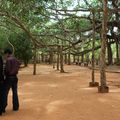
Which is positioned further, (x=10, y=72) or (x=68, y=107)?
(x=68, y=107)

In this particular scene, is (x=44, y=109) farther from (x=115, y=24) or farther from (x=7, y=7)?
(x=115, y=24)

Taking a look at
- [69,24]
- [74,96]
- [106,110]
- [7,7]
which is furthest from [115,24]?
[106,110]

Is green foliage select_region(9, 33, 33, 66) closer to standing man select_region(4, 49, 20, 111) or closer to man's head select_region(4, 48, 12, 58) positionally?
man's head select_region(4, 48, 12, 58)

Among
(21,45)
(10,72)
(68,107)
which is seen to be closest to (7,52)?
(10,72)

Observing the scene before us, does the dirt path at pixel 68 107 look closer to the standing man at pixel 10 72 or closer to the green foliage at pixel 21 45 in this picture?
the standing man at pixel 10 72

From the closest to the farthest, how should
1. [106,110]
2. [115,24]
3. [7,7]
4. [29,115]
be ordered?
1. [29,115]
2. [106,110]
3. [7,7]
4. [115,24]

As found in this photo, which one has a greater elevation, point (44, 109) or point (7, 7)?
point (7, 7)

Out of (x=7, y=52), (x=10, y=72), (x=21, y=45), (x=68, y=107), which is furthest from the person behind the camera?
(x=21, y=45)

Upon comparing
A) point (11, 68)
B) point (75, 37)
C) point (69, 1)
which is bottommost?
point (11, 68)

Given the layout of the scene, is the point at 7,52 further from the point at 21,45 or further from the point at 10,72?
the point at 21,45

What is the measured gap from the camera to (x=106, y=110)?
10.2 metres

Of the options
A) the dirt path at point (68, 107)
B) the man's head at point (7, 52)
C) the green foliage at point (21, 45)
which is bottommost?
the dirt path at point (68, 107)

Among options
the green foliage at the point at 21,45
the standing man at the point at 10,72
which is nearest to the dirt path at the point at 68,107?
the standing man at the point at 10,72

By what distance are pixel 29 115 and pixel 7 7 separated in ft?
43.6
